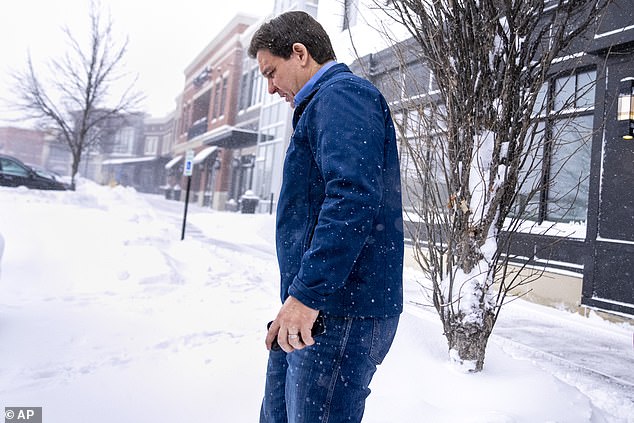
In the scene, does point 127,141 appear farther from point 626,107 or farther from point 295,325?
point 295,325

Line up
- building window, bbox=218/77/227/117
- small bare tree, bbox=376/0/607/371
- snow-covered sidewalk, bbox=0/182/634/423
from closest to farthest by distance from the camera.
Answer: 1. snow-covered sidewalk, bbox=0/182/634/423
2. small bare tree, bbox=376/0/607/371
3. building window, bbox=218/77/227/117

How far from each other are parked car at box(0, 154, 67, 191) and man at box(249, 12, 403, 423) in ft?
56.3

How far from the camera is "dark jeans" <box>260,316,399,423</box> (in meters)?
1.38

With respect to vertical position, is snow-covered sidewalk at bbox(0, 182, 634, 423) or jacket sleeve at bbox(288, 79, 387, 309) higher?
jacket sleeve at bbox(288, 79, 387, 309)

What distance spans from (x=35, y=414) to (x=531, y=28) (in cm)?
391

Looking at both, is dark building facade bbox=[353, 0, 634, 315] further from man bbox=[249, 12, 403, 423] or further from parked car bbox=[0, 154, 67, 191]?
parked car bbox=[0, 154, 67, 191]

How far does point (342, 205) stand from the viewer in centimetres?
130

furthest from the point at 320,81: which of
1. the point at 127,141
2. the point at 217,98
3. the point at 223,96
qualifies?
the point at 127,141

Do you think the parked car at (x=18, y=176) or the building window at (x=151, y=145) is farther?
the building window at (x=151, y=145)

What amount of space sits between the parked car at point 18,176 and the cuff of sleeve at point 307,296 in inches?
684

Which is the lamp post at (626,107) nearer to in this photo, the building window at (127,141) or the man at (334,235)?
the man at (334,235)

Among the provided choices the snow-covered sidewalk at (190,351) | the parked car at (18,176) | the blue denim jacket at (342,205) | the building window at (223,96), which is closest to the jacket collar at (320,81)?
the blue denim jacket at (342,205)

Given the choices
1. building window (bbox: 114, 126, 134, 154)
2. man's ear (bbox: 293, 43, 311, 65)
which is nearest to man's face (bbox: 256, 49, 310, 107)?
man's ear (bbox: 293, 43, 311, 65)

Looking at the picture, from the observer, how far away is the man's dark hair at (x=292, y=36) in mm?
1632
